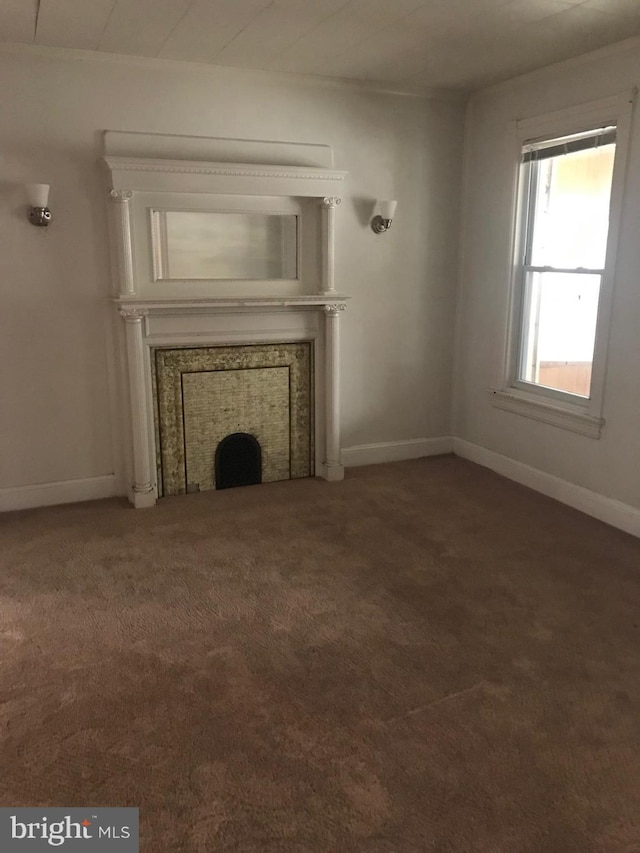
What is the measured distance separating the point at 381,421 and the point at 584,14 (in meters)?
2.66

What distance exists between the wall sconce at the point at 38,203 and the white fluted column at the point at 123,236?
0.34 meters

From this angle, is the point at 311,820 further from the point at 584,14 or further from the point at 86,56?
the point at 86,56

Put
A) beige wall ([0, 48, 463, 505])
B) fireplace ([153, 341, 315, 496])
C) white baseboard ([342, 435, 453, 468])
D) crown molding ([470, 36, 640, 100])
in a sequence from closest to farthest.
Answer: crown molding ([470, 36, 640, 100]), beige wall ([0, 48, 463, 505]), fireplace ([153, 341, 315, 496]), white baseboard ([342, 435, 453, 468])

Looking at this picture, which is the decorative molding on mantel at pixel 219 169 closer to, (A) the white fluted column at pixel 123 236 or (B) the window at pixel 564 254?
(A) the white fluted column at pixel 123 236

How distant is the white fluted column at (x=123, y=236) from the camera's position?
3771 millimetres

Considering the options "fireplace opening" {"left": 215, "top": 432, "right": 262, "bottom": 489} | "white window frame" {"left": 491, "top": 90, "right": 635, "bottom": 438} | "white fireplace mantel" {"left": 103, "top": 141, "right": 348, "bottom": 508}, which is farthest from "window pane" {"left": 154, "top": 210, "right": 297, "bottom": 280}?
"white window frame" {"left": 491, "top": 90, "right": 635, "bottom": 438}

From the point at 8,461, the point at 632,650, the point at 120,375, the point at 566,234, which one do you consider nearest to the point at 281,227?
the point at 120,375

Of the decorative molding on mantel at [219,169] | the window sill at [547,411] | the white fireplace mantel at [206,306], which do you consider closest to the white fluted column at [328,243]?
the white fireplace mantel at [206,306]

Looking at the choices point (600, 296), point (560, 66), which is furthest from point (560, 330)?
point (560, 66)

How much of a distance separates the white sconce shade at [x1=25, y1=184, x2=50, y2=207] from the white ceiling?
700 millimetres

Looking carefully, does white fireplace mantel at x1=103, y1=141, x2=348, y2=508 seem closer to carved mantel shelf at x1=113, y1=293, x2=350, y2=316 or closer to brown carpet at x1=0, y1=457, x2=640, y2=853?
carved mantel shelf at x1=113, y1=293, x2=350, y2=316

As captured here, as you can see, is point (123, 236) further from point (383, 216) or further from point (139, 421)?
point (383, 216)

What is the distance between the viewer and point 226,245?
4145 mm

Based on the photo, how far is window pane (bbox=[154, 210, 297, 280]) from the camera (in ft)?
13.2
